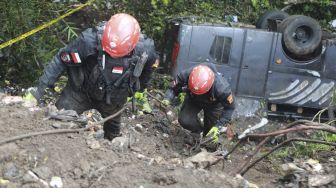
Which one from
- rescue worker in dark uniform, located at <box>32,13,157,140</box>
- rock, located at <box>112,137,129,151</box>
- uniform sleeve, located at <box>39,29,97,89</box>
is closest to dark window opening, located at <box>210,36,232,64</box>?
rescue worker in dark uniform, located at <box>32,13,157,140</box>

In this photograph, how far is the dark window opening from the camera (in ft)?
27.2

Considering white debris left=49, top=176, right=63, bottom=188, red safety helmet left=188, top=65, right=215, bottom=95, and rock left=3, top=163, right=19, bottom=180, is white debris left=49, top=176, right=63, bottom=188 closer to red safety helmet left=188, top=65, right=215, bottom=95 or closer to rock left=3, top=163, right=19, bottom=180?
rock left=3, top=163, right=19, bottom=180

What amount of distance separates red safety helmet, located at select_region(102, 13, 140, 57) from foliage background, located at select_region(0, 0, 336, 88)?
3264 millimetres

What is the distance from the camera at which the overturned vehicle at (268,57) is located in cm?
827

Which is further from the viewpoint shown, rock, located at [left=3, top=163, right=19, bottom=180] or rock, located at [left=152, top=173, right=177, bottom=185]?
rock, located at [left=152, top=173, right=177, bottom=185]

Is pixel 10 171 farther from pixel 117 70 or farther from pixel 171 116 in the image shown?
pixel 171 116

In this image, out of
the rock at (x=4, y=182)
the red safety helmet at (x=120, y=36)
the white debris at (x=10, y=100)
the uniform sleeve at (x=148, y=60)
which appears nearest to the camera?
the rock at (x=4, y=182)

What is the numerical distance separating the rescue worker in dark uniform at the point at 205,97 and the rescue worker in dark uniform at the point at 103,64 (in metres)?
1.10

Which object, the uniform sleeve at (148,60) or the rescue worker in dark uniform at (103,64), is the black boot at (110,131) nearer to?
the rescue worker in dark uniform at (103,64)

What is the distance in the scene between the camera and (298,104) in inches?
343

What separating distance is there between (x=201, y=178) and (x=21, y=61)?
5.50m

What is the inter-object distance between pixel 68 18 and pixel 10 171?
7618mm

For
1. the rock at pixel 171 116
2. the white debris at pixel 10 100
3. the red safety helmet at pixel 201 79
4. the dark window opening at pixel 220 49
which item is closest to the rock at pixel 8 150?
the white debris at pixel 10 100

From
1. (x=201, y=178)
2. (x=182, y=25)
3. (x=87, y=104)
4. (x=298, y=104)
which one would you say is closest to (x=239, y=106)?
(x=298, y=104)
